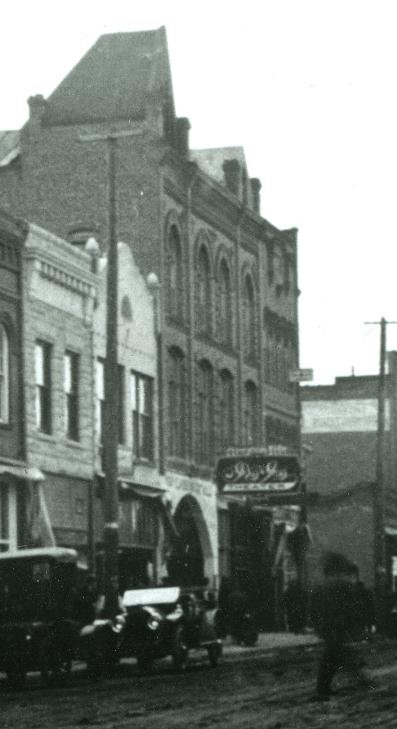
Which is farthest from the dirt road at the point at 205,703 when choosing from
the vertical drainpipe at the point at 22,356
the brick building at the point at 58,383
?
the brick building at the point at 58,383

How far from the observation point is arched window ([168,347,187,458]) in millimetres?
47844

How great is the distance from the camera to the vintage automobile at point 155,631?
27.6 meters

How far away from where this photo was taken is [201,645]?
98.4ft

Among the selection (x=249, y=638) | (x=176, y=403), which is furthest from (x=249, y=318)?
(x=249, y=638)

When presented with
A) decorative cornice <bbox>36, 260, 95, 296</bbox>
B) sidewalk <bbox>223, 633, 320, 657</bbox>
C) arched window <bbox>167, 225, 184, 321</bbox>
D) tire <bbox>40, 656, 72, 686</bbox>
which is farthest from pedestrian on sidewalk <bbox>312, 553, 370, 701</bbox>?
arched window <bbox>167, 225, 184, 321</bbox>

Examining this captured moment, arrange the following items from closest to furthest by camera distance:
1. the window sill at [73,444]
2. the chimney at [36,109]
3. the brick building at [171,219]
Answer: the window sill at [73,444]
the brick building at [171,219]
the chimney at [36,109]

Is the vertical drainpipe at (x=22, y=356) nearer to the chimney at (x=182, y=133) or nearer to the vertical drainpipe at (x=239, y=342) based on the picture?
the chimney at (x=182, y=133)

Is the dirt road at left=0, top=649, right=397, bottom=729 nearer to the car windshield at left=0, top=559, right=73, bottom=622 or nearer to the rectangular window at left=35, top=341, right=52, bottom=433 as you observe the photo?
the car windshield at left=0, top=559, right=73, bottom=622

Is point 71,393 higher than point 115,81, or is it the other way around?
point 115,81

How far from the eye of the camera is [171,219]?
48062 millimetres

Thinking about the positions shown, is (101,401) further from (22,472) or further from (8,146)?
(8,146)

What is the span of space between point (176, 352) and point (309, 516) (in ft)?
85.3

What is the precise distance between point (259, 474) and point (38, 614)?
71.8ft

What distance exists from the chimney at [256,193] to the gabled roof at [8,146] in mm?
8929
